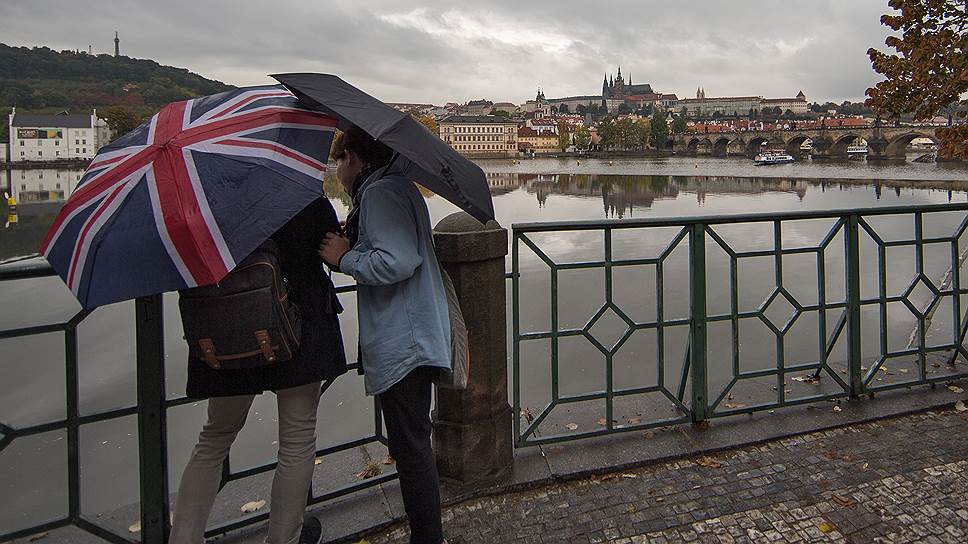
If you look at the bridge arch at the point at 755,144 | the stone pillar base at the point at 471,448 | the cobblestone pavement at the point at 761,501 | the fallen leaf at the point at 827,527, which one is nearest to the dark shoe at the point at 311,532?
the cobblestone pavement at the point at 761,501

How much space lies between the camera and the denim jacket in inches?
85.0

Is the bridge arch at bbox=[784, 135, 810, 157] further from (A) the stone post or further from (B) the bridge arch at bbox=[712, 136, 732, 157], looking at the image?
(A) the stone post

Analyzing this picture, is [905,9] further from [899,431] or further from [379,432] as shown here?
[379,432]

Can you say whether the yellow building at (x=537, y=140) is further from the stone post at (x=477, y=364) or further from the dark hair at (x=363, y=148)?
the dark hair at (x=363, y=148)

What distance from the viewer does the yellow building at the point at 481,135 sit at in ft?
415

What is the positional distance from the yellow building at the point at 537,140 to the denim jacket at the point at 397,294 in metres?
140

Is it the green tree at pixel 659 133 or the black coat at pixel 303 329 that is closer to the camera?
the black coat at pixel 303 329

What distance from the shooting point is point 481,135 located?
130 metres

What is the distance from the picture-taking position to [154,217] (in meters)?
1.76

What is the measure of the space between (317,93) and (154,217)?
1.82 feet

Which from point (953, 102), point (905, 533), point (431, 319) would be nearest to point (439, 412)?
point (431, 319)

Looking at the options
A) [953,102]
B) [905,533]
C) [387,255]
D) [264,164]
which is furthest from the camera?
[953,102]

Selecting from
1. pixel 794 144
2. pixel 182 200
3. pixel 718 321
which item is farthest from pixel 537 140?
pixel 182 200

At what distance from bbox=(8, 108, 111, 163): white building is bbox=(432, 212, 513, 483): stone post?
265 ft
